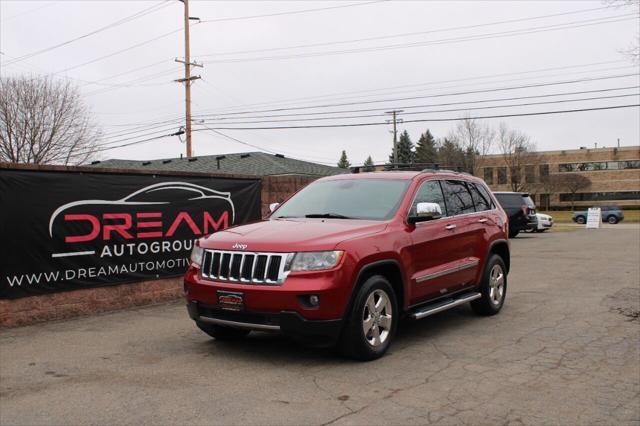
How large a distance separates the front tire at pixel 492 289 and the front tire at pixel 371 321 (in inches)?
86.7

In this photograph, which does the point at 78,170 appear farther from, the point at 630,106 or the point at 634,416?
the point at 630,106

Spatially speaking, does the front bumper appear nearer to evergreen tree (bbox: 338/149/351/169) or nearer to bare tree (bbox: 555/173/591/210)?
bare tree (bbox: 555/173/591/210)

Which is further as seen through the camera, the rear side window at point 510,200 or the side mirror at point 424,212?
the rear side window at point 510,200

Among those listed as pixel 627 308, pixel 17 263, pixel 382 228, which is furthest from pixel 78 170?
pixel 627 308

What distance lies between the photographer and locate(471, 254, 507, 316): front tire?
7.57 metres

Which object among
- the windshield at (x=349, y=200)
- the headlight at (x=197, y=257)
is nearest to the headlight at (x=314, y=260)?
the windshield at (x=349, y=200)

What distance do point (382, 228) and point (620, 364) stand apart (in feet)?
8.40

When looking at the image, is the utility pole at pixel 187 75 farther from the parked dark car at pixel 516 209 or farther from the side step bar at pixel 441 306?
the side step bar at pixel 441 306

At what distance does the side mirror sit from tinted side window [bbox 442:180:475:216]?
935 mm

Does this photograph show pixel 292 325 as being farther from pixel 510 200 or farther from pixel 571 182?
pixel 571 182

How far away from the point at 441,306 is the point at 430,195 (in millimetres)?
1301

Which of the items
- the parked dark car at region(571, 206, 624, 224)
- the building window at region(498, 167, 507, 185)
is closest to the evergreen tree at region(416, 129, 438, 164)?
the building window at region(498, 167, 507, 185)

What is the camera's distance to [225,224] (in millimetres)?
10164

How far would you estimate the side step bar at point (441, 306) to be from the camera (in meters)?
6.07
